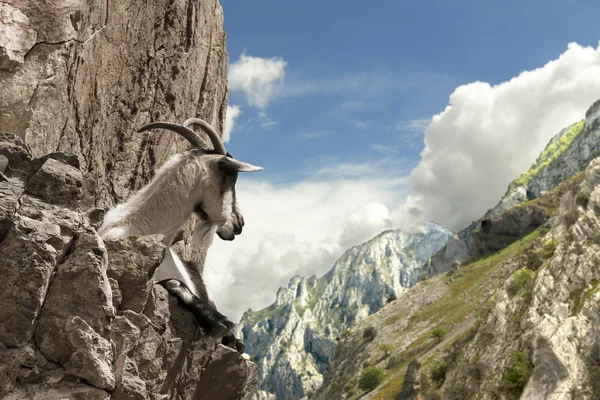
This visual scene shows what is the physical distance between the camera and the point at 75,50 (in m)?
12.5

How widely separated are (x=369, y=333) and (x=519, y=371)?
10707cm

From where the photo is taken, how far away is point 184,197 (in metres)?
9.01

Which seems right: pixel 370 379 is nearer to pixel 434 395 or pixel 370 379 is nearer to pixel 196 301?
pixel 434 395

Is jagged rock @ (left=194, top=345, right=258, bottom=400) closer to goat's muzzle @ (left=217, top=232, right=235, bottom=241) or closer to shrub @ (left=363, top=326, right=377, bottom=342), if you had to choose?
goat's muzzle @ (left=217, top=232, right=235, bottom=241)

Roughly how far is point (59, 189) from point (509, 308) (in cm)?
8389

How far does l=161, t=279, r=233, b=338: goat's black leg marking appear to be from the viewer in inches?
303

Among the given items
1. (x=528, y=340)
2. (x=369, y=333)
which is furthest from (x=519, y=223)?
(x=528, y=340)

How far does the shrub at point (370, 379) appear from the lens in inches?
4951

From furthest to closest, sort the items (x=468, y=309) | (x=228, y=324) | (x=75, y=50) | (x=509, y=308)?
(x=468, y=309) < (x=509, y=308) < (x=75, y=50) < (x=228, y=324)

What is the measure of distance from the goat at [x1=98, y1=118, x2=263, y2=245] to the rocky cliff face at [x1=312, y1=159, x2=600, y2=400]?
57.8 m

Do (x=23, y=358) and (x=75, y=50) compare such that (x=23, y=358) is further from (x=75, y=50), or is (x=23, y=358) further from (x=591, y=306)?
(x=591, y=306)

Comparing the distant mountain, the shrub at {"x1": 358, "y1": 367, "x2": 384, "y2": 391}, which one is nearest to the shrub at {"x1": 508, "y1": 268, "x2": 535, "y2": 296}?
the distant mountain

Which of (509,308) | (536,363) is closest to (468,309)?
(509,308)

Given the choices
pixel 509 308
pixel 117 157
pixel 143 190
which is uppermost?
pixel 509 308
